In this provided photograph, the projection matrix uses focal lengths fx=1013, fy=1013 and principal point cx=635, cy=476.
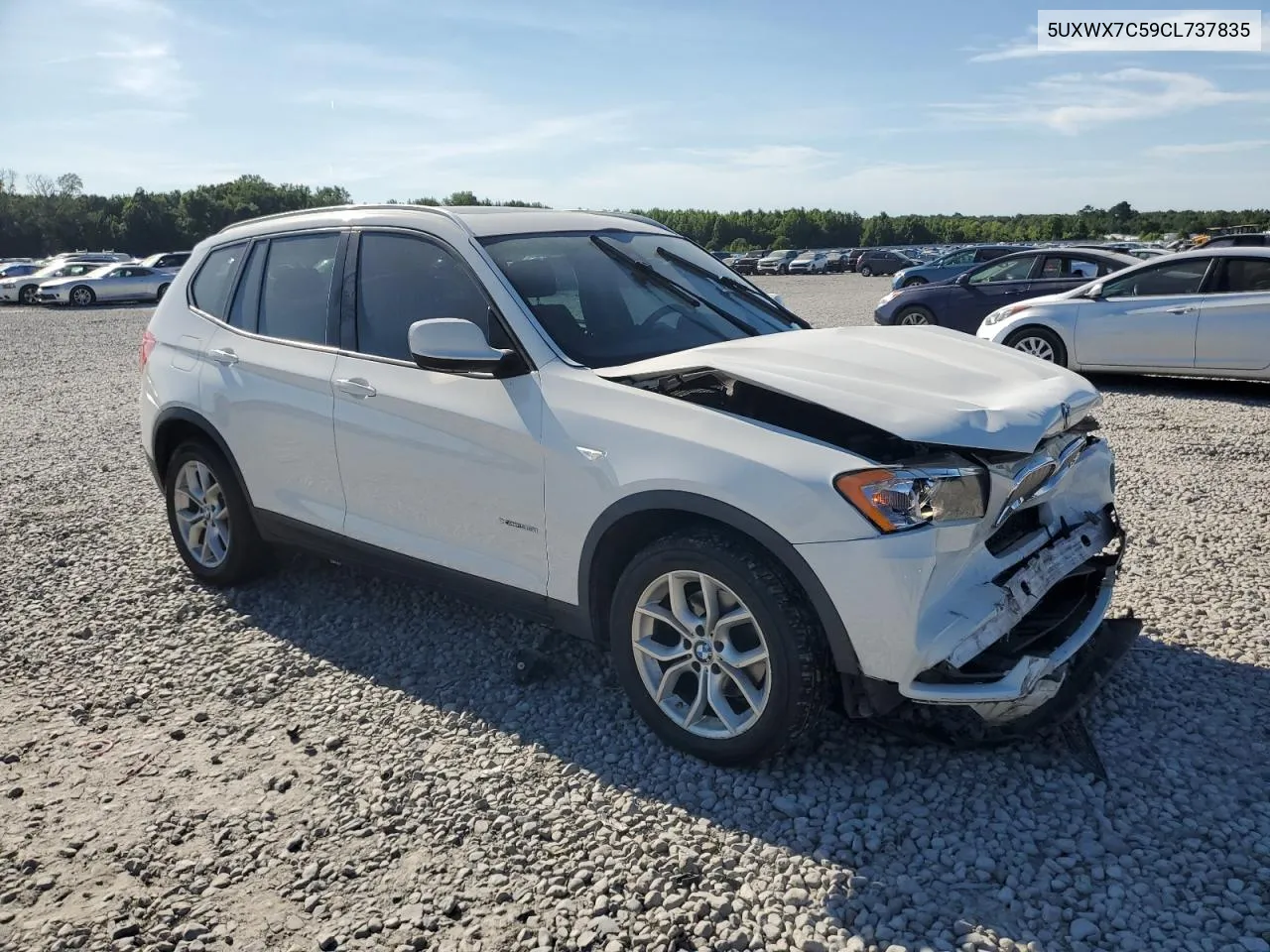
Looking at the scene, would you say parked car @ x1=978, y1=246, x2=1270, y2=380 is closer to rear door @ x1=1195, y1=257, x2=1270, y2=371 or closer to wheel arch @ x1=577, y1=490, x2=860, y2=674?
rear door @ x1=1195, y1=257, x2=1270, y2=371

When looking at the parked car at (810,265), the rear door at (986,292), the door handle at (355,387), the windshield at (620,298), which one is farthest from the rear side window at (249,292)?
the parked car at (810,265)

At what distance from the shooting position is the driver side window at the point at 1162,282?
33.9ft

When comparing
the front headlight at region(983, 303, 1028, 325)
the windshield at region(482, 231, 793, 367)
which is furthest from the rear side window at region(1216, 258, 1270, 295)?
the windshield at region(482, 231, 793, 367)

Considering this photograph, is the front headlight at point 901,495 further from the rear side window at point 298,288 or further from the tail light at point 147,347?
the tail light at point 147,347

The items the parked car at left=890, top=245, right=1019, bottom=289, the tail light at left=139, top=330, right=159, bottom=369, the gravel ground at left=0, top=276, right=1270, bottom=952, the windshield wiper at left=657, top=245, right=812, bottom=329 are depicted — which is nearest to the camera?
the gravel ground at left=0, top=276, right=1270, bottom=952

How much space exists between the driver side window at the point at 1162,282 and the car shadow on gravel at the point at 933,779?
7348 mm

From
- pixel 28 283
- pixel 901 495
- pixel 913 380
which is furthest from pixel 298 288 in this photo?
pixel 28 283

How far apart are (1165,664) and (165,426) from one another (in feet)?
16.3

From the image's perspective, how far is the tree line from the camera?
267 feet

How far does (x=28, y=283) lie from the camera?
3369 cm

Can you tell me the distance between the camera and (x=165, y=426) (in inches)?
213

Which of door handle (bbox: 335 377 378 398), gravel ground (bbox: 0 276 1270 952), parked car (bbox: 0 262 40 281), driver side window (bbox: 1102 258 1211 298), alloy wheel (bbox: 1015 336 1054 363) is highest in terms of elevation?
parked car (bbox: 0 262 40 281)

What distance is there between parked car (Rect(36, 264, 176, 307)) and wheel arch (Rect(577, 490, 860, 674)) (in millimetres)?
31606

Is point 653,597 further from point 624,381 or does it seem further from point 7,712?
point 7,712
